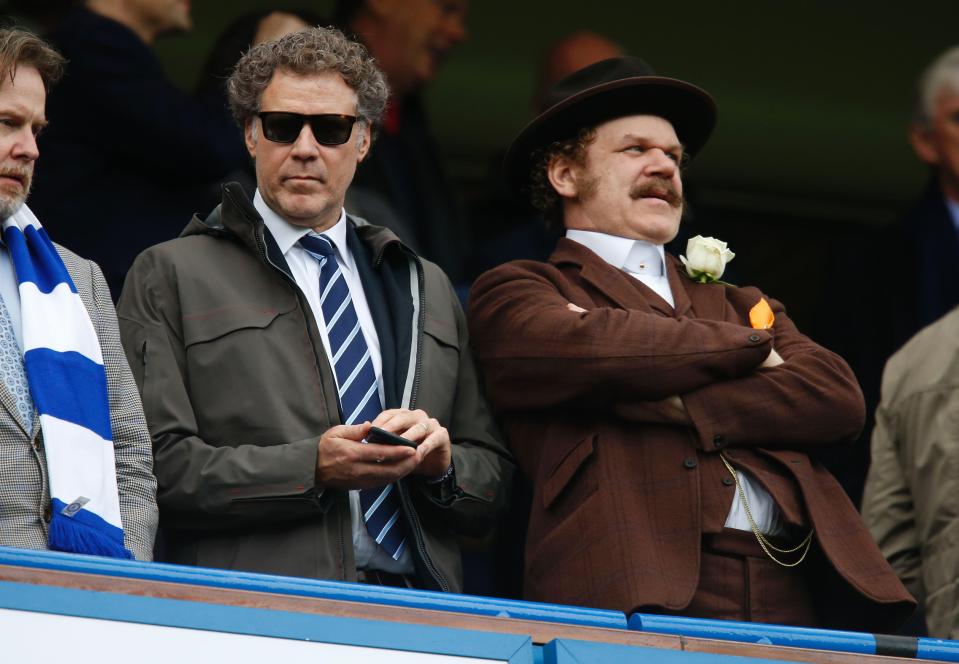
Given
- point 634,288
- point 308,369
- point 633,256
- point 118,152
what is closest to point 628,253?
point 633,256

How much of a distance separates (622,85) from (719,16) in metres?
4.40

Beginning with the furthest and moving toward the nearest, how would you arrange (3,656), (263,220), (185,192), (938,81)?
1. (938,81)
2. (185,192)
3. (263,220)
4. (3,656)

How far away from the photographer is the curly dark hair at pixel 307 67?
423 cm

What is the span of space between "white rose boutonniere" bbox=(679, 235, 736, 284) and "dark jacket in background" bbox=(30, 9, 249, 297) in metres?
1.45

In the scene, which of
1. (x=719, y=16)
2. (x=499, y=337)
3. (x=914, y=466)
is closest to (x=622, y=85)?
(x=499, y=337)

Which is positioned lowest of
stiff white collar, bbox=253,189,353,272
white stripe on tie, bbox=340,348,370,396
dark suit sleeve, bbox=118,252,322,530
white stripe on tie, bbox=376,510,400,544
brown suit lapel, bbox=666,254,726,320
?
white stripe on tie, bbox=376,510,400,544

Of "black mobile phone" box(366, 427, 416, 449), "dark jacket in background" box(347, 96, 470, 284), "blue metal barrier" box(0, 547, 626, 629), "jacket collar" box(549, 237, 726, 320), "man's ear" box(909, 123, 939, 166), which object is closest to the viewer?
"blue metal barrier" box(0, 547, 626, 629)

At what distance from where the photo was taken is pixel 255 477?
382cm

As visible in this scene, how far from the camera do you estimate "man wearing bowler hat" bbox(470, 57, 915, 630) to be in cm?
397

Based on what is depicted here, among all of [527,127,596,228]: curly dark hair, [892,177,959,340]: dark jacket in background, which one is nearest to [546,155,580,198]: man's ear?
[527,127,596,228]: curly dark hair

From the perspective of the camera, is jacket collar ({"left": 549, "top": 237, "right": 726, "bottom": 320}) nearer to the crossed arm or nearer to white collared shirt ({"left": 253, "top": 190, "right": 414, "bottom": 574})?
the crossed arm

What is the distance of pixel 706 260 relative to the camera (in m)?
4.46

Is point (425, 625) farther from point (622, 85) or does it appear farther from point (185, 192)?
point (185, 192)

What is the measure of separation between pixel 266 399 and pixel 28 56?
88 centimetres
